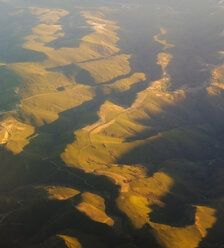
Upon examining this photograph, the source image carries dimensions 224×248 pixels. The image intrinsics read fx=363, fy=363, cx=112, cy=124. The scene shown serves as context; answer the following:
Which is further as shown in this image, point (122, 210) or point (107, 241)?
point (122, 210)

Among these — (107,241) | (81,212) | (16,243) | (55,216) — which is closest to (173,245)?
(107,241)

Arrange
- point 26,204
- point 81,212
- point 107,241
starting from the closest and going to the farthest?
1. point 107,241
2. point 81,212
3. point 26,204

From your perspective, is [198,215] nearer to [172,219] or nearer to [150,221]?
[172,219]

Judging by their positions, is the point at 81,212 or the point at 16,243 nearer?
the point at 16,243

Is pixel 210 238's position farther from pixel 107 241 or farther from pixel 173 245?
pixel 107 241

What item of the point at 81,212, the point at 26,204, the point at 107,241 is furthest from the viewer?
the point at 26,204

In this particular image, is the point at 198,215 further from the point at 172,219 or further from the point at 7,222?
the point at 7,222

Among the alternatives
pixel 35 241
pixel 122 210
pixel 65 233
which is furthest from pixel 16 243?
pixel 122 210
